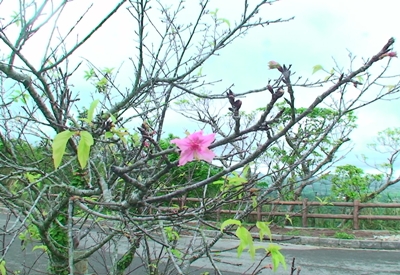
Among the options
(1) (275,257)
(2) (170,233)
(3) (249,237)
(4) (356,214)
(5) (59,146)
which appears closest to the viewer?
(5) (59,146)

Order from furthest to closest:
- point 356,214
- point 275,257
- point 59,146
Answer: point 356,214 < point 275,257 < point 59,146

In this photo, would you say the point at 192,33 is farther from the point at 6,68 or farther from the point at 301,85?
the point at 6,68

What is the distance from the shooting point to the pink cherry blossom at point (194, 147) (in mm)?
952

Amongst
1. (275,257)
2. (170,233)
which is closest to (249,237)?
(275,257)

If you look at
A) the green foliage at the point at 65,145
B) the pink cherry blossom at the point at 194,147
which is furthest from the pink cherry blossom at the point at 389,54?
the green foliage at the point at 65,145

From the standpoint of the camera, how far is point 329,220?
12.8 meters

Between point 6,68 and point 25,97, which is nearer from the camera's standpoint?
point 6,68

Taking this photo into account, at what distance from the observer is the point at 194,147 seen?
3.16ft

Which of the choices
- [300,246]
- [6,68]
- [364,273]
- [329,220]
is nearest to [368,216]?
[329,220]

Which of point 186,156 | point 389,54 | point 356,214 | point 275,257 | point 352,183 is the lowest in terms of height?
point 275,257

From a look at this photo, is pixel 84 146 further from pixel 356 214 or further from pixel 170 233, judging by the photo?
pixel 356 214

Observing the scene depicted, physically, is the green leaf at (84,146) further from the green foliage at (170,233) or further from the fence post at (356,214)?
the fence post at (356,214)

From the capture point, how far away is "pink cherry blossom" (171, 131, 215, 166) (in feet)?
3.12

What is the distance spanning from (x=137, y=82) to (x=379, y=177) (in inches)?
465
